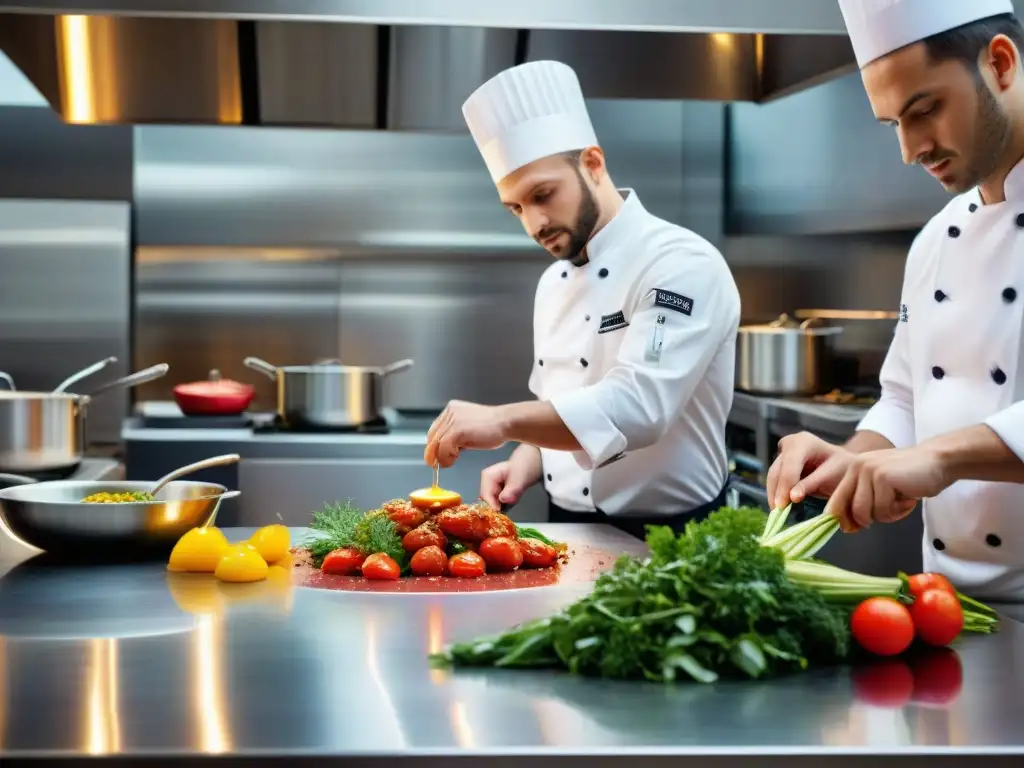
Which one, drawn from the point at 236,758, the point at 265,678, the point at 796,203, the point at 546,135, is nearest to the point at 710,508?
the point at 546,135

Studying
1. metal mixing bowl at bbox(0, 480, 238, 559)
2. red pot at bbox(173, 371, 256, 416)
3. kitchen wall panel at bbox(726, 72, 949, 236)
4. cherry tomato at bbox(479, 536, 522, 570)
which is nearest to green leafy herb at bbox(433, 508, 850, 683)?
cherry tomato at bbox(479, 536, 522, 570)

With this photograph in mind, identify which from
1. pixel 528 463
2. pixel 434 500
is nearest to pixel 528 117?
pixel 528 463

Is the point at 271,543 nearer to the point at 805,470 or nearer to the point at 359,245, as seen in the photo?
the point at 805,470

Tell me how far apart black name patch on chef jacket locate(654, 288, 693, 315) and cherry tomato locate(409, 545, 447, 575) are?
801 millimetres

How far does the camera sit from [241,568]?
1859 mm

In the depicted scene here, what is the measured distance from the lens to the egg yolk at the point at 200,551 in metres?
1.93

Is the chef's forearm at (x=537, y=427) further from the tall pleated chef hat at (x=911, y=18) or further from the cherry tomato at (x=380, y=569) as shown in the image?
the tall pleated chef hat at (x=911, y=18)

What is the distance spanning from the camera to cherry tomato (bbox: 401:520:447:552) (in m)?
1.95

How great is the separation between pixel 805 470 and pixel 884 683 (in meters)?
0.49

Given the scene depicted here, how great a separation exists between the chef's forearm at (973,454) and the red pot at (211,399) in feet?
9.79

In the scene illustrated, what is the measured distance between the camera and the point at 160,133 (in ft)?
15.2

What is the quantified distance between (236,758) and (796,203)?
12.0ft

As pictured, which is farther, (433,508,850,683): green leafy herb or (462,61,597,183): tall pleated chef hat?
(462,61,597,183): tall pleated chef hat

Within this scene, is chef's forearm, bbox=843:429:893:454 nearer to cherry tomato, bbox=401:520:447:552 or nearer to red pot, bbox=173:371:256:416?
cherry tomato, bbox=401:520:447:552
